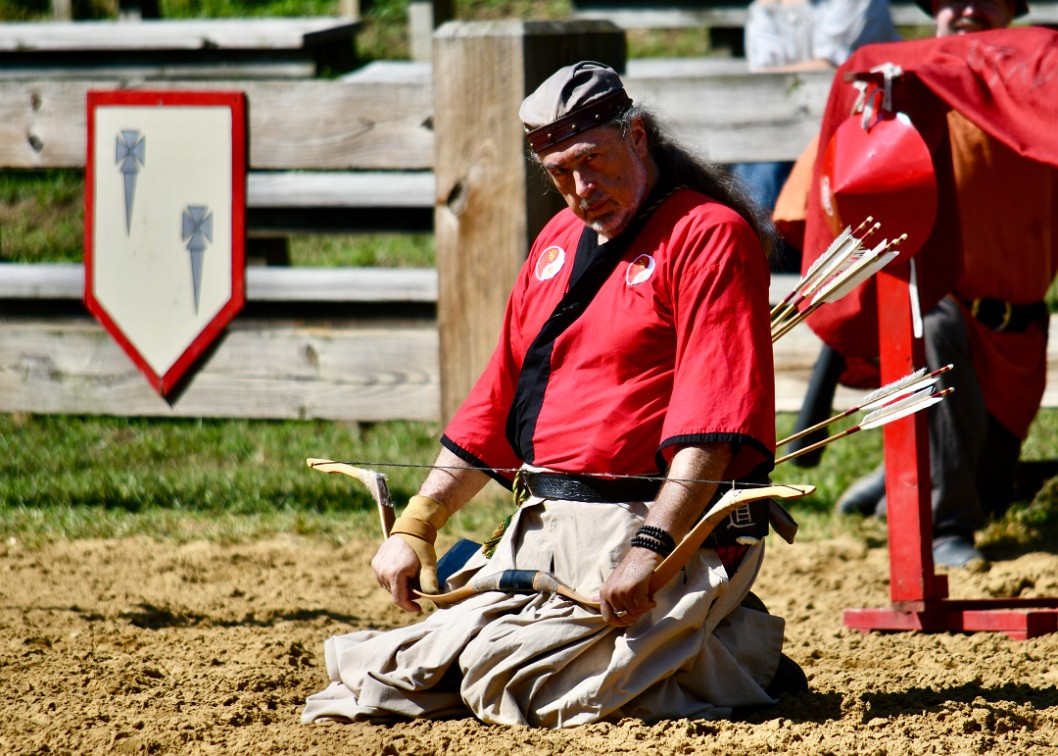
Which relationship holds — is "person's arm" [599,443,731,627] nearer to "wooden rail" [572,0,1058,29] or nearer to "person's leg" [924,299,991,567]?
"person's leg" [924,299,991,567]

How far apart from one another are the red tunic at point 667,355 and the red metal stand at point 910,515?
914 millimetres

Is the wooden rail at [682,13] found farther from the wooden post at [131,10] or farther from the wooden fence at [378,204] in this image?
the wooden fence at [378,204]

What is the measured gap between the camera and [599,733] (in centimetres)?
288

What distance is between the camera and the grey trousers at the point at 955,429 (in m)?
4.49

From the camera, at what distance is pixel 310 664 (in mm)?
3637

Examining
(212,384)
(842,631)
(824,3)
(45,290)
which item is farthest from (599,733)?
(824,3)

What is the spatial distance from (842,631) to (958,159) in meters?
1.56

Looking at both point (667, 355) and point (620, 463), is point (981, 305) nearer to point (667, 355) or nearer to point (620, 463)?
point (667, 355)

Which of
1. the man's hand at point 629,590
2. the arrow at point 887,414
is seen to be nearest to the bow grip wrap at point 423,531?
the man's hand at point 629,590

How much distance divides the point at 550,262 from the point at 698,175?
0.39m

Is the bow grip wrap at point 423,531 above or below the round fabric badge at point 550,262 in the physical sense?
below

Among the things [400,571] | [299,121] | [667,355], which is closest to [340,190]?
[299,121]

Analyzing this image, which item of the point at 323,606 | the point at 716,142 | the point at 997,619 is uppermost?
the point at 716,142

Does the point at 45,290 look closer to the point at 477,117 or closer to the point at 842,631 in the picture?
the point at 477,117
